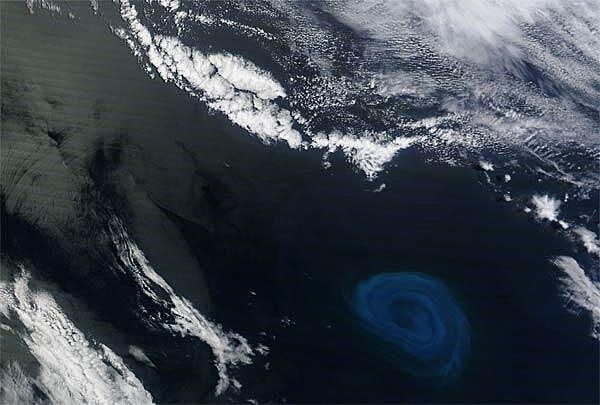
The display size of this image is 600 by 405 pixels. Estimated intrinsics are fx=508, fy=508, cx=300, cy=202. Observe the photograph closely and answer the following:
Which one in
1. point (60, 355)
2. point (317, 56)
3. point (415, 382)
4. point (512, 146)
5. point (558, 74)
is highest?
point (558, 74)

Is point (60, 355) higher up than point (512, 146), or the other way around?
point (512, 146)

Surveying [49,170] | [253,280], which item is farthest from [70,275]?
[253,280]

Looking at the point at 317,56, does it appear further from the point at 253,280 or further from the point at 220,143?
the point at 253,280

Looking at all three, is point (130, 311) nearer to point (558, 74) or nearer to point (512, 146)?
point (512, 146)

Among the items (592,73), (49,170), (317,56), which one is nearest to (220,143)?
(317,56)
